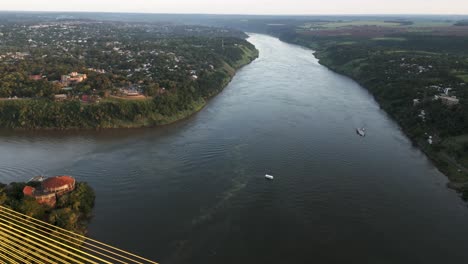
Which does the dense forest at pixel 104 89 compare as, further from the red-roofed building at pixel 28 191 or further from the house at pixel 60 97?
the red-roofed building at pixel 28 191

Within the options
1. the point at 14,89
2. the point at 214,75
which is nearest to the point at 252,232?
the point at 14,89

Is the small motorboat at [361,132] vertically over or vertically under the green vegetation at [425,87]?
under

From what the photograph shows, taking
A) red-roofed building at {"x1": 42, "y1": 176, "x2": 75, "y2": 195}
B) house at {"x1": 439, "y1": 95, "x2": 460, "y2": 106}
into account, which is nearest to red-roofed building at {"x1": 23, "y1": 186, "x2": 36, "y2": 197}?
red-roofed building at {"x1": 42, "y1": 176, "x2": 75, "y2": 195}

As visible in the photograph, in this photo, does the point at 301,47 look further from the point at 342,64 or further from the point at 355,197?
the point at 355,197

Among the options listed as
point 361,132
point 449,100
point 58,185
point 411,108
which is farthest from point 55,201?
point 449,100

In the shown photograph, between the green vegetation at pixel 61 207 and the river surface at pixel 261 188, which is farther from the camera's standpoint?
the green vegetation at pixel 61 207

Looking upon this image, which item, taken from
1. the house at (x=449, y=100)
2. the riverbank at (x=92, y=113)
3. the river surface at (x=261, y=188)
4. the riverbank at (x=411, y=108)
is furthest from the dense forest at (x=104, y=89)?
the house at (x=449, y=100)

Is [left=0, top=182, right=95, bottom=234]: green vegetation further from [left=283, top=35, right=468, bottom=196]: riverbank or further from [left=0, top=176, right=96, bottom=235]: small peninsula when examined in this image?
[left=283, top=35, right=468, bottom=196]: riverbank
